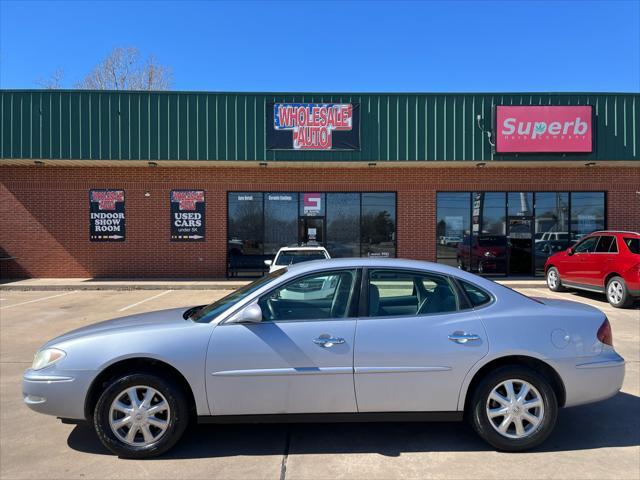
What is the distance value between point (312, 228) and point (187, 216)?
4204mm

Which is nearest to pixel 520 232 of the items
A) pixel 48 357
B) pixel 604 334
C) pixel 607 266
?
pixel 607 266

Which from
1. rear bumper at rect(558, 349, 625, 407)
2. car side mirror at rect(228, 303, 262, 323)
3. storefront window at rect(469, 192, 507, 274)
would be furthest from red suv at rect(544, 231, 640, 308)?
car side mirror at rect(228, 303, 262, 323)

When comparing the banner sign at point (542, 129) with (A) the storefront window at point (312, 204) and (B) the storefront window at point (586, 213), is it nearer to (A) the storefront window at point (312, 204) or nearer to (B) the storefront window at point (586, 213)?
(B) the storefront window at point (586, 213)

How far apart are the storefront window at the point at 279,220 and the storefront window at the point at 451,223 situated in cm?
489

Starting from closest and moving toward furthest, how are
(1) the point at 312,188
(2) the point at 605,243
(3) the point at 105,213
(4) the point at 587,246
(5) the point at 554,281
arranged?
(2) the point at 605,243 → (4) the point at 587,246 → (5) the point at 554,281 → (3) the point at 105,213 → (1) the point at 312,188

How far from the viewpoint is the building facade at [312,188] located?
46.4ft

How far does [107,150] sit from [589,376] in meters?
14.0

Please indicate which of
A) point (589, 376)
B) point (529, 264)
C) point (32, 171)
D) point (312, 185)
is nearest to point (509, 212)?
point (529, 264)

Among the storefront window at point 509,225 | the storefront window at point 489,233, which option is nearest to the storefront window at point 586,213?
the storefront window at point 509,225

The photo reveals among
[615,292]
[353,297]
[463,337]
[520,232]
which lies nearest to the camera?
[463,337]

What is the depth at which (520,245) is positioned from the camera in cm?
1603

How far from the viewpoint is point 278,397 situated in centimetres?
357

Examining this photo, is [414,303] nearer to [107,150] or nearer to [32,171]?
[107,150]

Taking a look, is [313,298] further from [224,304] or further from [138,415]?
[138,415]
